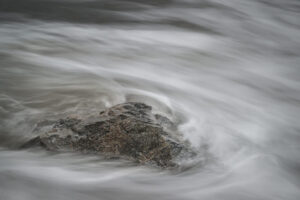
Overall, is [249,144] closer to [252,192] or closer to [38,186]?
[252,192]

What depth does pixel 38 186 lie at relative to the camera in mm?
2922

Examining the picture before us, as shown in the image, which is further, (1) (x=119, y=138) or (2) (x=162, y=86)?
(2) (x=162, y=86)

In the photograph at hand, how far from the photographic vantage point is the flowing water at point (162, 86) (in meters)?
3.18

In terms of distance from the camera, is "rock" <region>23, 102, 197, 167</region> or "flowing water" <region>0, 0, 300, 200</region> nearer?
"flowing water" <region>0, 0, 300, 200</region>

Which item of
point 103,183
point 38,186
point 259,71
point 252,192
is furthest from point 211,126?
point 259,71

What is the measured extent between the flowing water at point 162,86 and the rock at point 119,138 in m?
0.09

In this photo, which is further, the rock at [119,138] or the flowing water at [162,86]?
the rock at [119,138]

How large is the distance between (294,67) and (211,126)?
11.2 feet

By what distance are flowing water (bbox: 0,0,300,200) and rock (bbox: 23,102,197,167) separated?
0.09 meters

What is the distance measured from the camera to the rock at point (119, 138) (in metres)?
3.28

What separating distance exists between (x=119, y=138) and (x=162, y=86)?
222cm

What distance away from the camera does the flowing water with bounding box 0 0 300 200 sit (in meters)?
3.18

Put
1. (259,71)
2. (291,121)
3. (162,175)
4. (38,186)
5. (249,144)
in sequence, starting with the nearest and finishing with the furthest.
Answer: (38,186) → (162,175) → (249,144) → (291,121) → (259,71)

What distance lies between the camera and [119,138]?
333 centimetres
